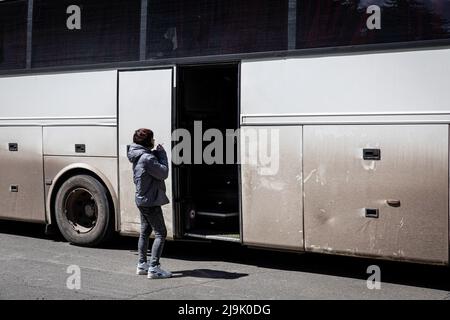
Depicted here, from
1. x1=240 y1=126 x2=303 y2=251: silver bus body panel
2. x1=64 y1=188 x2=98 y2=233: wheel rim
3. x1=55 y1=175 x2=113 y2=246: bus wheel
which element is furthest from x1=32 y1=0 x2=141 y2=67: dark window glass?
x1=240 y1=126 x2=303 y2=251: silver bus body panel

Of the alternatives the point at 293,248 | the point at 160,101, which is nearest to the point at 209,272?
the point at 293,248

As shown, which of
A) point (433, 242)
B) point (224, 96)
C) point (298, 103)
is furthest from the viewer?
point (224, 96)

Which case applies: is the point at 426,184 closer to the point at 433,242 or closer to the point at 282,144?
the point at 433,242

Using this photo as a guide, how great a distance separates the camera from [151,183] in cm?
806

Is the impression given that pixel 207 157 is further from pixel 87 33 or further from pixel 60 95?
pixel 87 33

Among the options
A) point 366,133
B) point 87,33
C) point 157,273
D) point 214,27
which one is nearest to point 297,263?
point 157,273

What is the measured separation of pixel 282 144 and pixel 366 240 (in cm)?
147

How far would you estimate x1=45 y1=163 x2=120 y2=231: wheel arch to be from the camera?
9648 mm

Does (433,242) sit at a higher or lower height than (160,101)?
lower

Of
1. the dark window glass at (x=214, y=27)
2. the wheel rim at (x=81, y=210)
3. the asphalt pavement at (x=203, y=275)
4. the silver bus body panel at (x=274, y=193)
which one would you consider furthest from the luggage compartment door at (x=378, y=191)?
the wheel rim at (x=81, y=210)

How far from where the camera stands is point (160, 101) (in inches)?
356

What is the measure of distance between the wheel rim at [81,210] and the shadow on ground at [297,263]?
45 centimetres

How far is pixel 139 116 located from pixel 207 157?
1.26m
